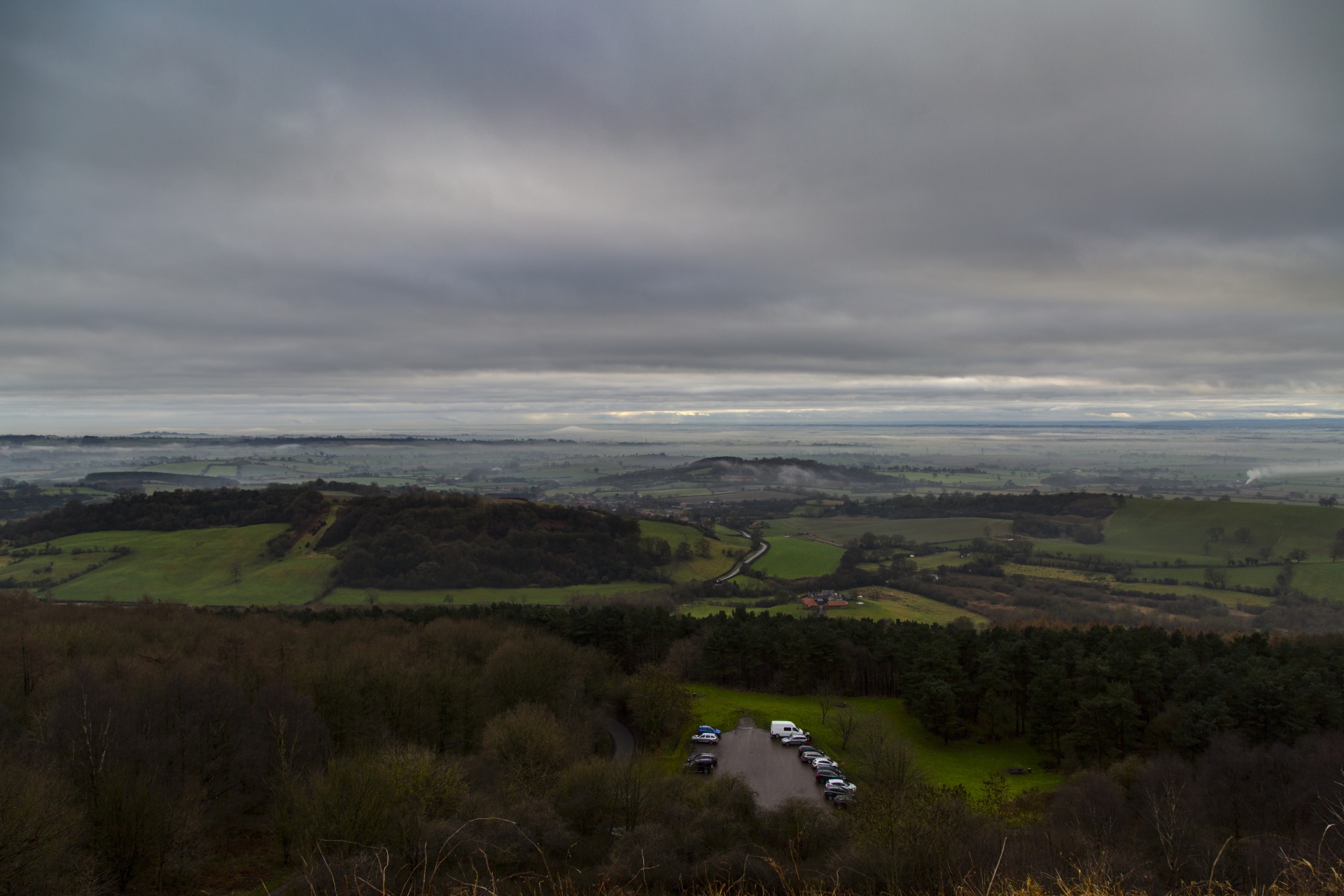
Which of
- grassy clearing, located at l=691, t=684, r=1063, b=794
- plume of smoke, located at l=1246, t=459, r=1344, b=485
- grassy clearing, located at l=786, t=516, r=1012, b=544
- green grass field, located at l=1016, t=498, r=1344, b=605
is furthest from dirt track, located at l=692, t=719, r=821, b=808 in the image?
plume of smoke, located at l=1246, t=459, r=1344, b=485

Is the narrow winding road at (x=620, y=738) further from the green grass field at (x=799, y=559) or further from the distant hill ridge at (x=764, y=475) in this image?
the distant hill ridge at (x=764, y=475)

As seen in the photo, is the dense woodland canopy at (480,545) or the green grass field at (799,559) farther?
the dense woodland canopy at (480,545)

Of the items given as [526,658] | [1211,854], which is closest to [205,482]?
[526,658]

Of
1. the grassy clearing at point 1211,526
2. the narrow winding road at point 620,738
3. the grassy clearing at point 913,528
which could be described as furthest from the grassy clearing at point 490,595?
the grassy clearing at point 1211,526

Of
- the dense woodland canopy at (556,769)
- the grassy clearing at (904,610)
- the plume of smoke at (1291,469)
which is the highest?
the plume of smoke at (1291,469)

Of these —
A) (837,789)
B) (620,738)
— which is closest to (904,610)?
(620,738)

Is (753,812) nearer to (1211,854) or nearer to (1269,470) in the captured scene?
(1211,854)

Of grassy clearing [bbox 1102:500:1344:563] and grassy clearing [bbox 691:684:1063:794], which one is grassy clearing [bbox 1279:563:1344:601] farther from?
grassy clearing [bbox 691:684:1063:794]
